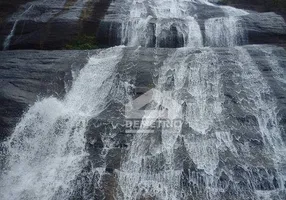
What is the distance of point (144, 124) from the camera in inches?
361

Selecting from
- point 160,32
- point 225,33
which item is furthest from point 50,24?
point 225,33

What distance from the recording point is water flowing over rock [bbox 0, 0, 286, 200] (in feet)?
25.8

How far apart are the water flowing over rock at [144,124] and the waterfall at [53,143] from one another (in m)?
0.03

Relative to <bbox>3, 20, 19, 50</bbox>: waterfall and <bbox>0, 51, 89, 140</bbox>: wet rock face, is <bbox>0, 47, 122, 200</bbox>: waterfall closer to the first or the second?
<bbox>0, 51, 89, 140</bbox>: wet rock face

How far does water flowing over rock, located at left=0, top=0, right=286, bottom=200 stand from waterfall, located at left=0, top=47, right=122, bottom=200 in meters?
0.03

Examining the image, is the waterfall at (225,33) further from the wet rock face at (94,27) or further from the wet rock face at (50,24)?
the wet rock face at (50,24)

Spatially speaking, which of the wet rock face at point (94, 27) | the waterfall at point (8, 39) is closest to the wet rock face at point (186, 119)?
the wet rock face at point (94, 27)

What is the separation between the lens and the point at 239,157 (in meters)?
8.19

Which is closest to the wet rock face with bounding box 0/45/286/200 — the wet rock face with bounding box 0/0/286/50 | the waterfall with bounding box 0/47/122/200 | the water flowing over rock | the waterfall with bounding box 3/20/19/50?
the water flowing over rock

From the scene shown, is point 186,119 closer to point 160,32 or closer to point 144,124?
point 144,124

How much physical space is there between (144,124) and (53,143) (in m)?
2.81

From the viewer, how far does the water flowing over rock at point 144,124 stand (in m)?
7.86

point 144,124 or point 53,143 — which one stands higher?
point 144,124

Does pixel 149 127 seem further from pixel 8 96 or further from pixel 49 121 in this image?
pixel 8 96
